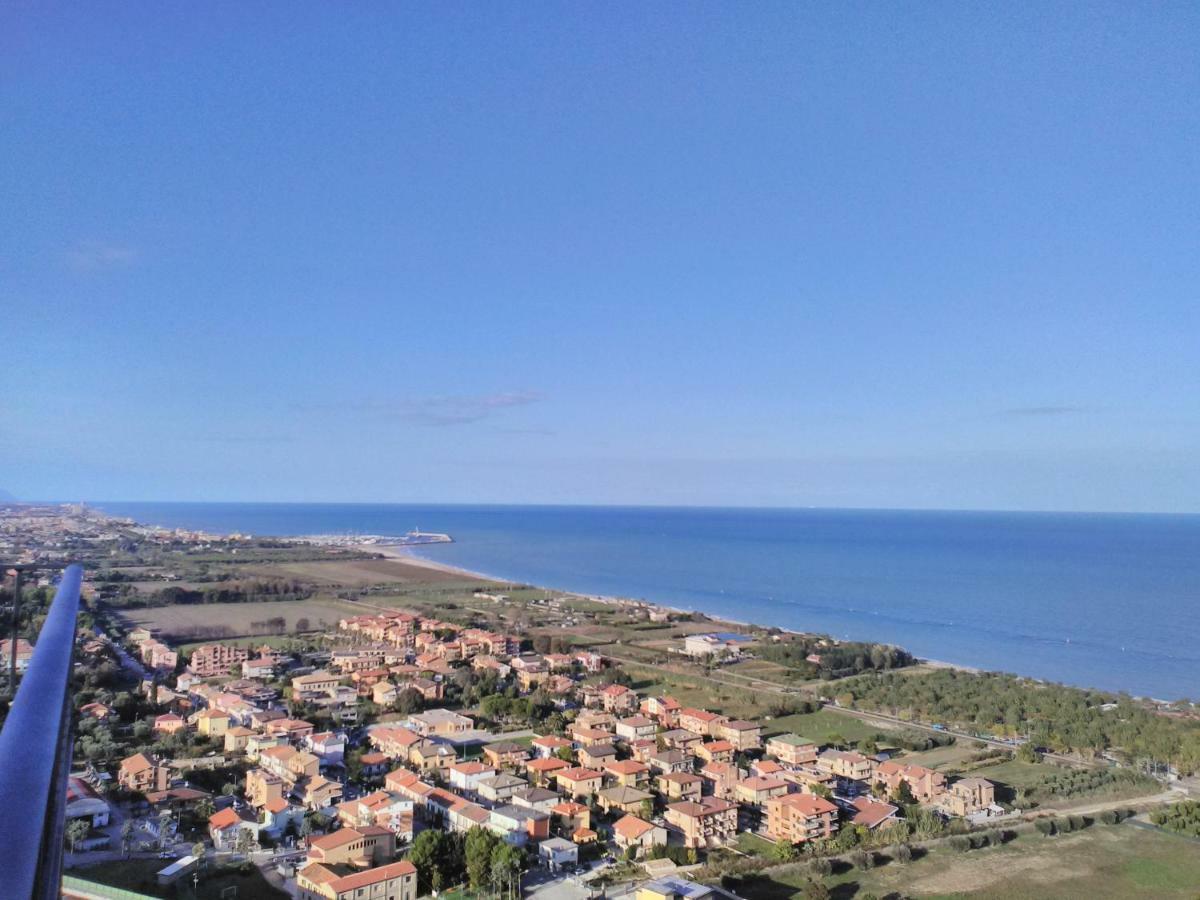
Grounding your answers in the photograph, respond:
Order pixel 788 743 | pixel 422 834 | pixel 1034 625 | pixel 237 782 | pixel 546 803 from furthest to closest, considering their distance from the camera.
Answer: pixel 1034 625 → pixel 788 743 → pixel 237 782 → pixel 546 803 → pixel 422 834

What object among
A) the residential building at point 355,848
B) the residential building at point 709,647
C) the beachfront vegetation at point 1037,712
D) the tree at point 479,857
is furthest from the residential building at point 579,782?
the residential building at point 709,647

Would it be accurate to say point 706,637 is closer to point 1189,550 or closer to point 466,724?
point 466,724

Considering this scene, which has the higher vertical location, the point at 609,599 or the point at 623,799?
the point at 623,799

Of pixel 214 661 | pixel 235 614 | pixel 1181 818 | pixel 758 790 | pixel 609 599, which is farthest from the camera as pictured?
pixel 609 599

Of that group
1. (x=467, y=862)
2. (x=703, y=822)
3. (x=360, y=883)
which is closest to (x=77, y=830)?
(x=360, y=883)

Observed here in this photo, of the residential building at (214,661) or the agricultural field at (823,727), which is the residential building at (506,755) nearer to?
the agricultural field at (823,727)

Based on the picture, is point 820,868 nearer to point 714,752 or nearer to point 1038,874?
point 1038,874

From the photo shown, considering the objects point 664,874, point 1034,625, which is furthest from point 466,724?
point 1034,625
